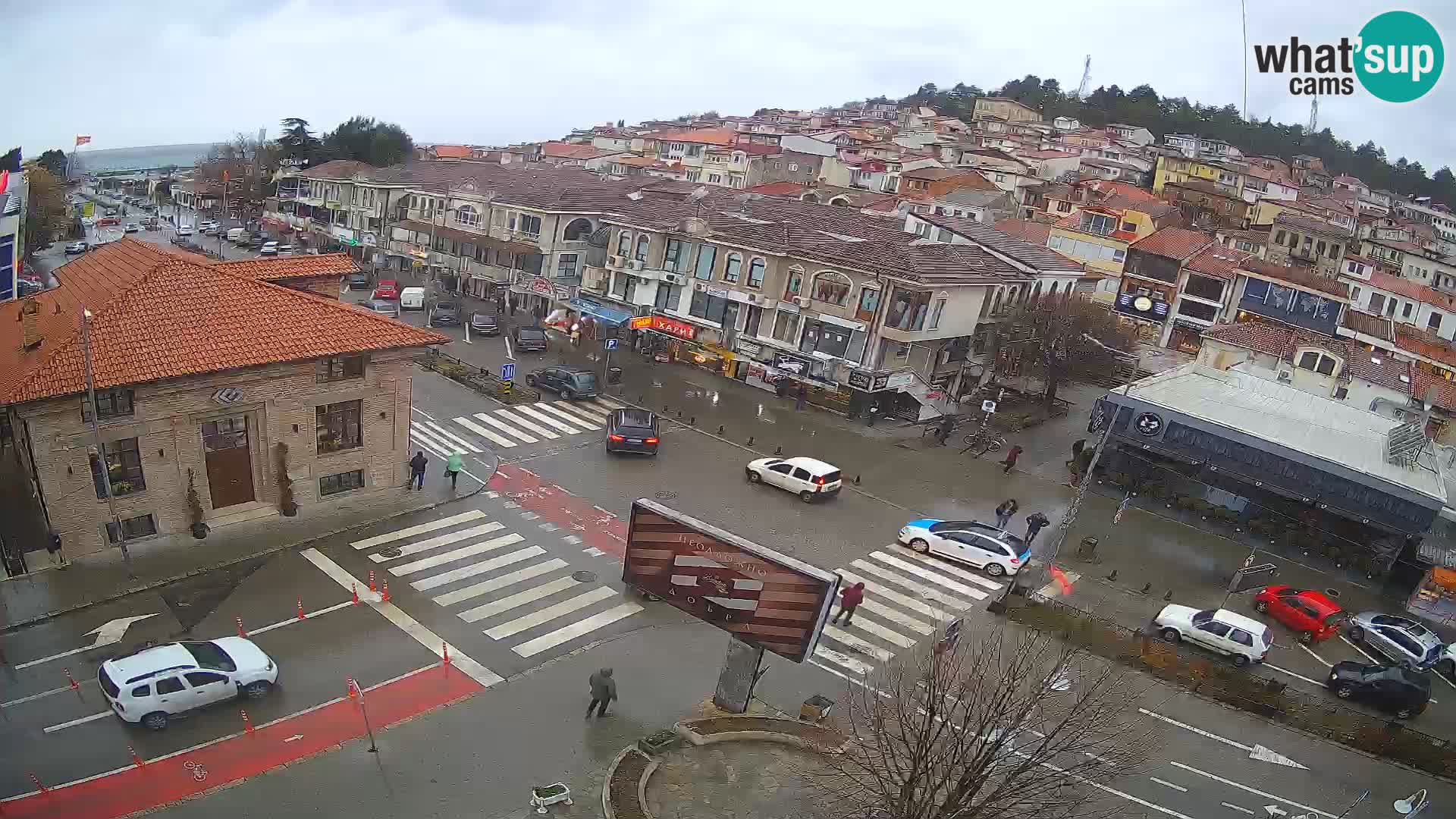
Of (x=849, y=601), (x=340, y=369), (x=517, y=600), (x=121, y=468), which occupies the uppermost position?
(x=340, y=369)

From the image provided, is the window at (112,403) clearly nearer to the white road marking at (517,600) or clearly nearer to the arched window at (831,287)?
the white road marking at (517,600)

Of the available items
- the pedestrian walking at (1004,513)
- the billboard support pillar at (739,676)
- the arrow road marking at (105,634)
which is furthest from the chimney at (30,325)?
the pedestrian walking at (1004,513)

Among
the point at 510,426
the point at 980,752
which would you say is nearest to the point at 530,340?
the point at 510,426

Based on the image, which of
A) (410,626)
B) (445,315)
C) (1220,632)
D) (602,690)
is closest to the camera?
(602,690)

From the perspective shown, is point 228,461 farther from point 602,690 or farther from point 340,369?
point 602,690

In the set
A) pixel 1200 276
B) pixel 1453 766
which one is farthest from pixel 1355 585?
pixel 1200 276

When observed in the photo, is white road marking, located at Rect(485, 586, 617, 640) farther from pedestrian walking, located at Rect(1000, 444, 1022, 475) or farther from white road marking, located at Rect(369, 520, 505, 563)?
pedestrian walking, located at Rect(1000, 444, 1022, 475)
